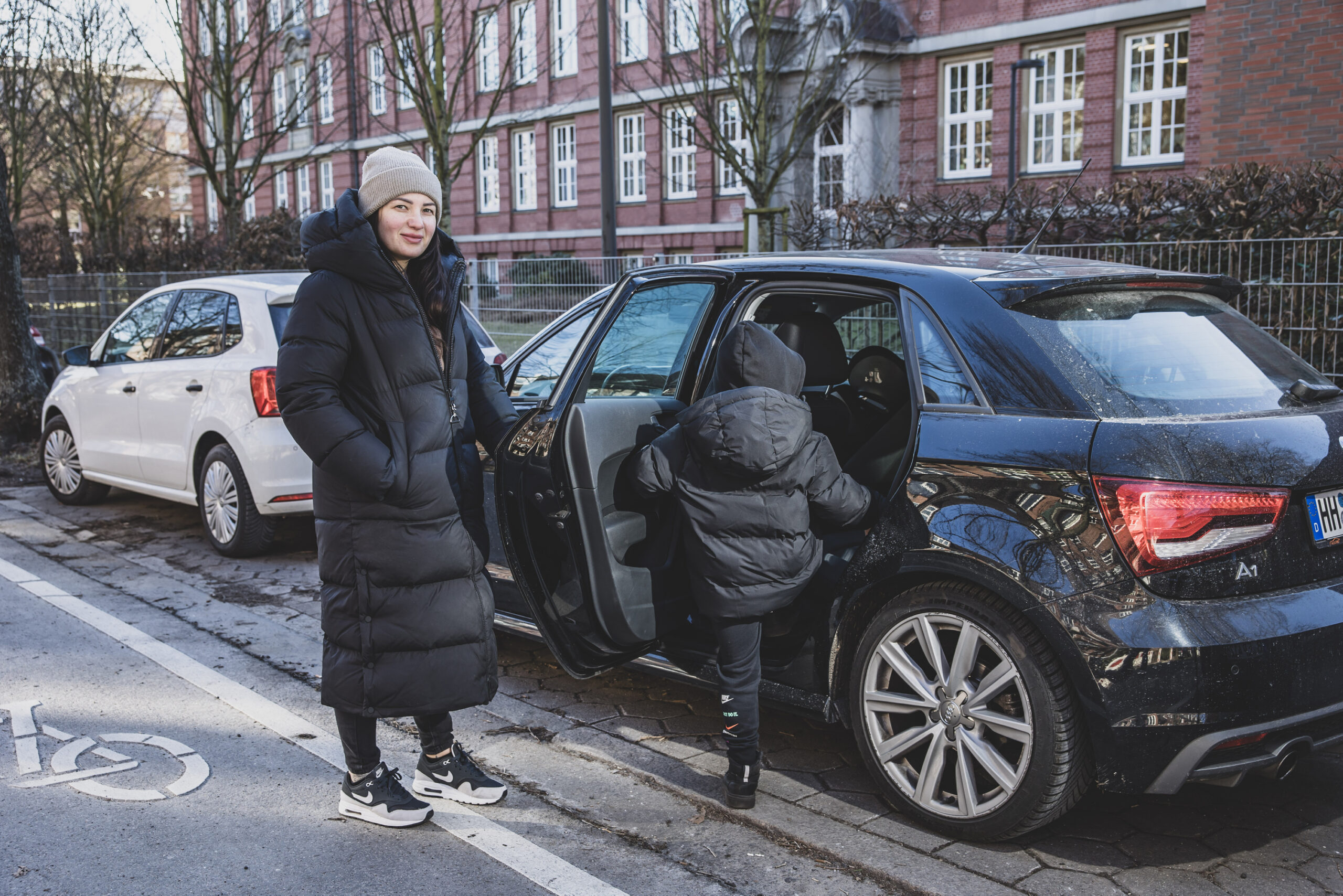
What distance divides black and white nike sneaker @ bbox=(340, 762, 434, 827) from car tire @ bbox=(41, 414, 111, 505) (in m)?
6.42

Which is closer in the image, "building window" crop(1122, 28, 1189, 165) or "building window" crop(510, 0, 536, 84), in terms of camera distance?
"building window" crop(1122, 28, 1189, 165)

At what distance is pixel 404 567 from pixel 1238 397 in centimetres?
246

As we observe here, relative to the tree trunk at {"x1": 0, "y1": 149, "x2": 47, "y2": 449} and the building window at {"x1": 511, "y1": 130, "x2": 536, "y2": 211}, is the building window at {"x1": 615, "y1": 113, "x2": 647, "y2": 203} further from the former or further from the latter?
the tree trunk at {"x1": 0, "y1": 149, "x2": 47, "y2": 449}

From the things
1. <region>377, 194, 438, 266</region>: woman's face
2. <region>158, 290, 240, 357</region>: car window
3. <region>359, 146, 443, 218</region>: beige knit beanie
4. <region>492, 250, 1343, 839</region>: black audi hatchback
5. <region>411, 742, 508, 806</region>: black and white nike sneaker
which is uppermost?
<region>359, 146, 443, 218</region>: beige knit beanie

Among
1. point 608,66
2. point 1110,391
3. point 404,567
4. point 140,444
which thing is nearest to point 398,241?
point 404,567

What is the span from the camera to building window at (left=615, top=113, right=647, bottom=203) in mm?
30859

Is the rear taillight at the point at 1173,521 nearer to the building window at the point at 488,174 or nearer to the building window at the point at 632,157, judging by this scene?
the building window at the point at 632,157

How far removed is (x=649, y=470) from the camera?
369cm

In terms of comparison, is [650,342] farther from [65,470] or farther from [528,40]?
[528,40]

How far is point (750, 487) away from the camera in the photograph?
3.67 m

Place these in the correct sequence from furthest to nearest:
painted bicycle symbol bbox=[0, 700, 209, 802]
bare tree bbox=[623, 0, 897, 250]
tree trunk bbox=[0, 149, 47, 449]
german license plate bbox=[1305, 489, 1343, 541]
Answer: bare tree bbox=[623, 0, 897, 250]
tree trunk bbox=[0, 149, 47, 449]
painted bicycle symbol bbox=[0, 700, 209, 802]
german license plate bbox=[1305, 489, 1343, 541]

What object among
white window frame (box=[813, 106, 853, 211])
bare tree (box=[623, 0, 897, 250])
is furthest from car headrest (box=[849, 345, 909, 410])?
white window frame (box=[813, 106, 853, 211])

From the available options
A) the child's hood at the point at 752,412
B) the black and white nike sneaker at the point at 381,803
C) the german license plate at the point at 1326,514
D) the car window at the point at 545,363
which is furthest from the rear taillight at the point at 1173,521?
the car window at the point at 545,363

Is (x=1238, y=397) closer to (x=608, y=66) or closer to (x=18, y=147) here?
(x=608, y=66)
